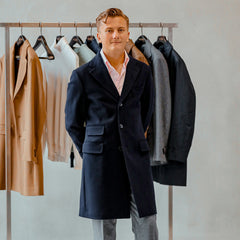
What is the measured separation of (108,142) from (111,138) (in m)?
0.03

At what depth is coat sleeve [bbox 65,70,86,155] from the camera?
252 cm

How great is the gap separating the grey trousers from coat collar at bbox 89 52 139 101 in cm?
60

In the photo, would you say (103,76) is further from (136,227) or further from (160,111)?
(136,227)

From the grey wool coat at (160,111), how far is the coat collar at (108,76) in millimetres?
460

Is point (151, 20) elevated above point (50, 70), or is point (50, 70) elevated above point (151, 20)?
point (151, 20)

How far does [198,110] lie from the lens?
4.20 metres

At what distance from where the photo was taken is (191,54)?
4137 millimetres

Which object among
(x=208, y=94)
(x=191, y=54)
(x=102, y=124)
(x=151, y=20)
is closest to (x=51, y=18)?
(x=151, y=20)

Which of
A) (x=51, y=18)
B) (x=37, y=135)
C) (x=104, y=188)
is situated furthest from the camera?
(x=51, y=18)

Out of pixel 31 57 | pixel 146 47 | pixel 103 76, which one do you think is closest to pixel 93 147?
pixel 103 76

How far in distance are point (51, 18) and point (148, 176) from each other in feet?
6.94

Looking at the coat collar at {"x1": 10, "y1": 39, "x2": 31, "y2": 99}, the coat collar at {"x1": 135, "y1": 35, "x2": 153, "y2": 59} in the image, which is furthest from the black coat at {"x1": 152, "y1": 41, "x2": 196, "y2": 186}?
the coat collar at {"x1": 10, "y1": 39, "x2": 31, "y2": 99}

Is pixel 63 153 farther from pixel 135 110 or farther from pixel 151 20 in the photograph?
pixel 151 20

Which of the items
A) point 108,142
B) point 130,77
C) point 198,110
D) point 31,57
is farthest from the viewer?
point 198,110
